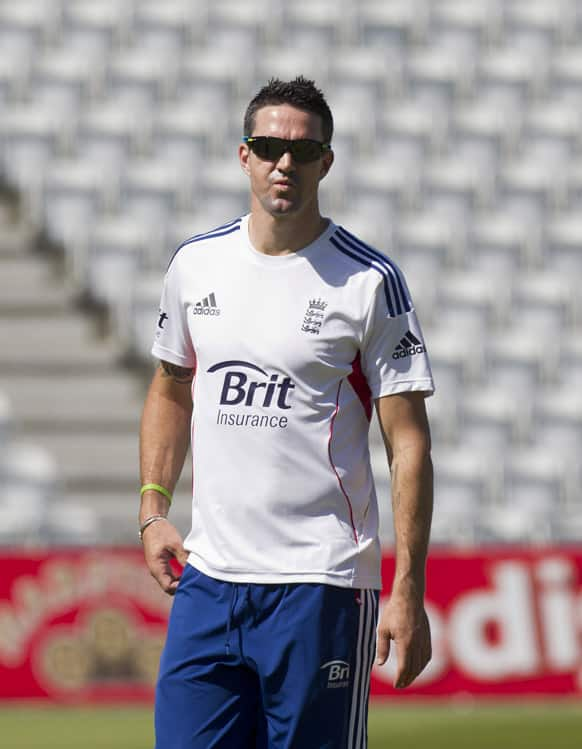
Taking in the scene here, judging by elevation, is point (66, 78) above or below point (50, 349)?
above

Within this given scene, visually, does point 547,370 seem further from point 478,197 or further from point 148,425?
point 148,425

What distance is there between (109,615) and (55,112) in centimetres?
557

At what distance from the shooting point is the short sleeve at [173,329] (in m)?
3.60

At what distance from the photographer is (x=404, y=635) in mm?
3273

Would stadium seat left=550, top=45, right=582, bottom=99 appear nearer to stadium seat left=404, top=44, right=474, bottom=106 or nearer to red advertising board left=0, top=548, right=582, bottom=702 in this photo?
stadium seat left=404, top=44, right=474, bottom=106

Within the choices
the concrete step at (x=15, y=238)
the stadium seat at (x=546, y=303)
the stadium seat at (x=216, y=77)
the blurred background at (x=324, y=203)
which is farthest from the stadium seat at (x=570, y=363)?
the concrete step at (x=15, y=238)

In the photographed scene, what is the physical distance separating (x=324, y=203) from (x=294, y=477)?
11.3 m

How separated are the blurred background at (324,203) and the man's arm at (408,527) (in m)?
7.78

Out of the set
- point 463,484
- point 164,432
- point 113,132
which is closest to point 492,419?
point 463,484

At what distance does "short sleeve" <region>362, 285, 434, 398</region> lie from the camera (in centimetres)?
340

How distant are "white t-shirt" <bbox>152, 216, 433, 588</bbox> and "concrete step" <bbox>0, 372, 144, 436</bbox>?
900 cm

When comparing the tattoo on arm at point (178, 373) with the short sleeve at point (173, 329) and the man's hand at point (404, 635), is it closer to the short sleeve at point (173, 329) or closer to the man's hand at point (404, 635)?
the short sleeve at point (173, 329)

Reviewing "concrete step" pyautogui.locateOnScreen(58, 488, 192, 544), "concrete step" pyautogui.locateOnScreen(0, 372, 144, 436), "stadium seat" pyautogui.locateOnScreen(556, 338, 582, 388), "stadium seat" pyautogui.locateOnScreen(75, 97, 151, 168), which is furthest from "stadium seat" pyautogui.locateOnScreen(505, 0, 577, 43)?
"concrete step" pyautogui.locateOnScreen(58, 488, 192, 544)

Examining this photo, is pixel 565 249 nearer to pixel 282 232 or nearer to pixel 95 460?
pixel 95 460
